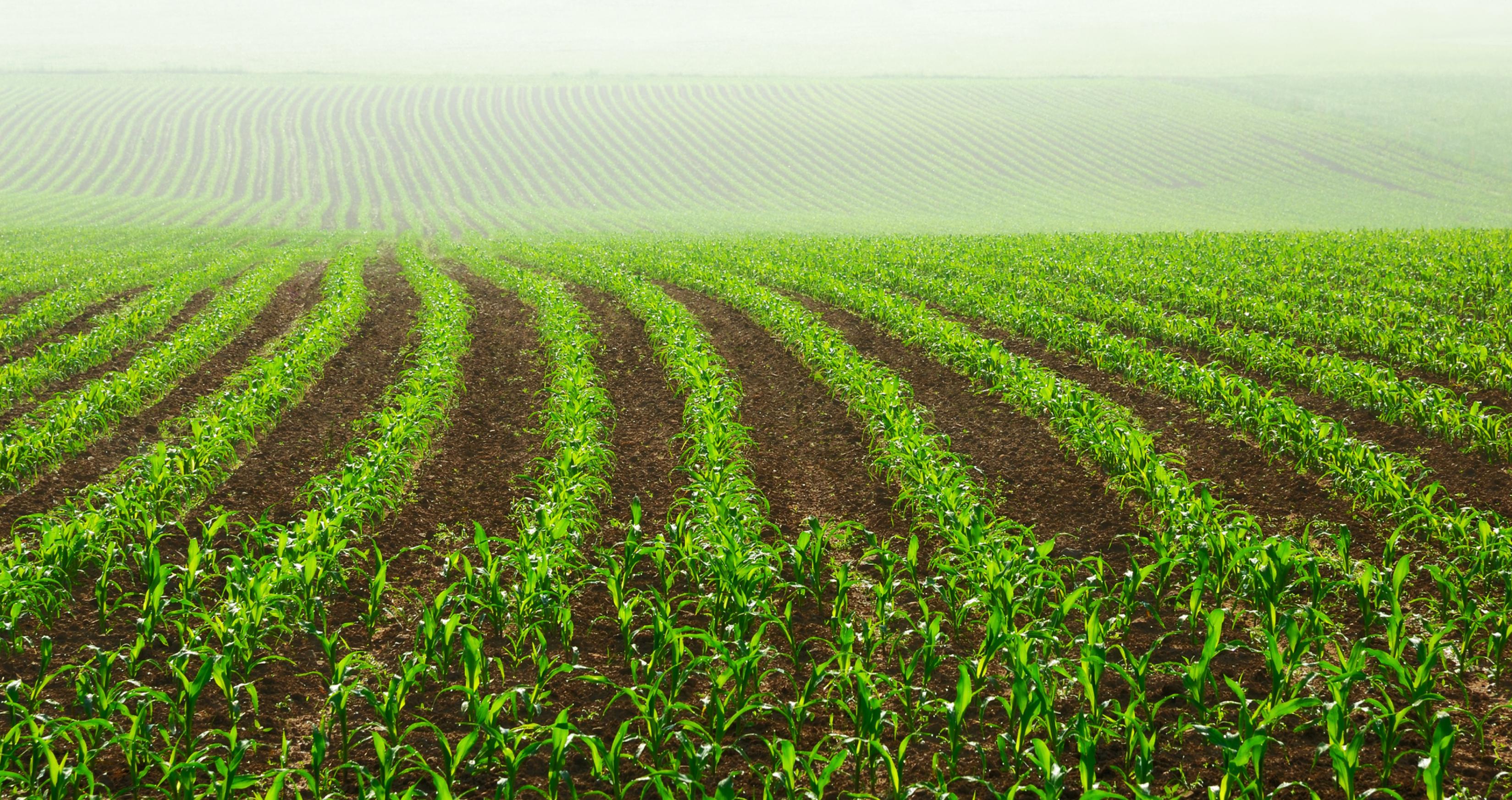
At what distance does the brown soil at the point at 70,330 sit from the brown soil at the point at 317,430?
3941mm

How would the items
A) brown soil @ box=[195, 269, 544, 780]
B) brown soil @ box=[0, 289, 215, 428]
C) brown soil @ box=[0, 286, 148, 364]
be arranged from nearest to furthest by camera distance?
brown soil @ box=[195, 269, 544, 780] < brown soil @ box=[0, 289, 215, 428] < brown soil @ box=[0, 286, 148, 364]

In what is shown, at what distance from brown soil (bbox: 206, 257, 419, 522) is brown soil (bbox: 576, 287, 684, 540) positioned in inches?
102

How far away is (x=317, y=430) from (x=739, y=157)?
228ft

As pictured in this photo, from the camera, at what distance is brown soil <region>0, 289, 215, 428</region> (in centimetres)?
1036

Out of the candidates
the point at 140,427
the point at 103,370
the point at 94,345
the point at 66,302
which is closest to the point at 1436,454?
the point at 140,427

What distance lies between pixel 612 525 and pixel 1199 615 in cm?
404

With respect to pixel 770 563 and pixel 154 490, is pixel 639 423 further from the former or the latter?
pixel 154 490

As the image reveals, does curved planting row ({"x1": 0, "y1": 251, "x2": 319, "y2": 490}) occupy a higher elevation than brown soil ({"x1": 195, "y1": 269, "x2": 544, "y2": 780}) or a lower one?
higher

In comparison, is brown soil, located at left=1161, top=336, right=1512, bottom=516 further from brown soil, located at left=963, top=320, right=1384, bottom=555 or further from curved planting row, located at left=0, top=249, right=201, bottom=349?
curved planting row, located at left=0, top=249, right=201, bottom=349

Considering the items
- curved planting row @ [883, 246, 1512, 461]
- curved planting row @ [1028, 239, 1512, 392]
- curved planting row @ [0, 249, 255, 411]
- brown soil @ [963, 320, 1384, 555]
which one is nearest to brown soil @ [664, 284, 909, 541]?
brown soil @ [963, 320, 1384, 555]

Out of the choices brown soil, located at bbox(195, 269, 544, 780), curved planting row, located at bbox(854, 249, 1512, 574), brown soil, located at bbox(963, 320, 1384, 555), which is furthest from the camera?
brown soil, located at bbox(963, 320, 1384, 555)

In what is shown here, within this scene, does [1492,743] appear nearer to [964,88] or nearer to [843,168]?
[843,168]

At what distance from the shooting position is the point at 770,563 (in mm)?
5965

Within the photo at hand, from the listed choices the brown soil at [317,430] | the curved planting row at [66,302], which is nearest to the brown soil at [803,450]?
the brown soil at [317,430]
